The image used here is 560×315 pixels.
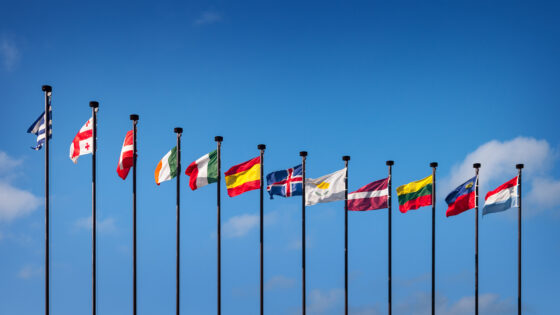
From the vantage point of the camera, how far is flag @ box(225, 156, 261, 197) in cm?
3025

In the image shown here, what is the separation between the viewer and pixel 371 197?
3209 centimetres

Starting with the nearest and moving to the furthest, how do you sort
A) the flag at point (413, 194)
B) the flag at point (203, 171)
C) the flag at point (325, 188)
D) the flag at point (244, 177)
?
1. the flag at point (203, 171)
2. the flag at point (244, 177)
3. the flag at point (325, 188)
4. the flag at point (413, 194)

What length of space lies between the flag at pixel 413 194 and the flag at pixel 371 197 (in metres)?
0.79

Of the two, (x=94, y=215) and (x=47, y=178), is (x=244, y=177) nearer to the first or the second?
(x=94, y=215)

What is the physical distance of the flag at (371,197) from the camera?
3198cm

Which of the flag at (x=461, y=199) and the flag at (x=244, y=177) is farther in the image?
the flag at (x=461, y=199)

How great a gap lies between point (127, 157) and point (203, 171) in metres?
3.63

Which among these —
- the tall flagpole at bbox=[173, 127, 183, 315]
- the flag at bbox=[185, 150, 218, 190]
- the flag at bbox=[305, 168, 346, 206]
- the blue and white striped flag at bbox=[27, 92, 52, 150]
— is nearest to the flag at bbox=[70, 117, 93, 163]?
the blue and white striped flag at bbox=[27, 92, 52, 150]

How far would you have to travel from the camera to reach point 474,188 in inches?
1287

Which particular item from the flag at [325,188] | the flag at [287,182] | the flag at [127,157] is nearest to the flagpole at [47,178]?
the flag at [127,157]

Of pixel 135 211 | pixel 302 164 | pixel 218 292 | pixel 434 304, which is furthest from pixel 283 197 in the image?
pixel 434 304

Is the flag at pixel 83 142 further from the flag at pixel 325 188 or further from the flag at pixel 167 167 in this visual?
the flag at pixel 325 188

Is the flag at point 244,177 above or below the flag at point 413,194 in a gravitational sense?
above

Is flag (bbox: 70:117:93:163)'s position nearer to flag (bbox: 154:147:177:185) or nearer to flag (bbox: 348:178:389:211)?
flag (bbox: 154:147:177:185)
